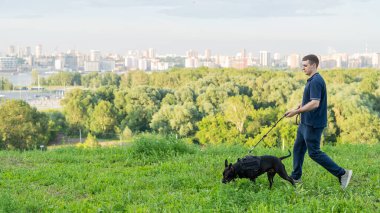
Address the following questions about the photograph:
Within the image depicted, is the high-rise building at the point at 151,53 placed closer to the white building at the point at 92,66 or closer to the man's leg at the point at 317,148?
the white building at the point at 92,66

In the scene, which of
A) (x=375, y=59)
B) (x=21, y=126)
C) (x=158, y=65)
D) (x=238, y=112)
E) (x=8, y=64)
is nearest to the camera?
(x=21, y=126)

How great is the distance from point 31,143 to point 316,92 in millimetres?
33777

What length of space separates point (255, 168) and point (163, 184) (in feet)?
4.93

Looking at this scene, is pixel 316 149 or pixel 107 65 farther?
pixel 107 65

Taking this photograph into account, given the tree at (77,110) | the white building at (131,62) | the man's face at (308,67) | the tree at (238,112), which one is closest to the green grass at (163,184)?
the man's face at (308,67)

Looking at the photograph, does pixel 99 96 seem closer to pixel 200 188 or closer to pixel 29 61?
pixel 200 188

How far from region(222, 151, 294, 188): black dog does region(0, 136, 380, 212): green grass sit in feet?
0.54

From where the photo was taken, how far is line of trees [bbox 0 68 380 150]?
3804 cm

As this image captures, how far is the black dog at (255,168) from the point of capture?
6.57 meters

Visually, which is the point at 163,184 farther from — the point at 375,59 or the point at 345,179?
the point at 375,59

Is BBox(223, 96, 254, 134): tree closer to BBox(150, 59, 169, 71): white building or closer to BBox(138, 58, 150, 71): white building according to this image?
BBox(150, 59, 169, 71): white building

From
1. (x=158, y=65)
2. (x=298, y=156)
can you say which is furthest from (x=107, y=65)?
(x=298, y=156)

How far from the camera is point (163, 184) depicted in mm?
7145

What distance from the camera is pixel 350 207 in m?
5.53
